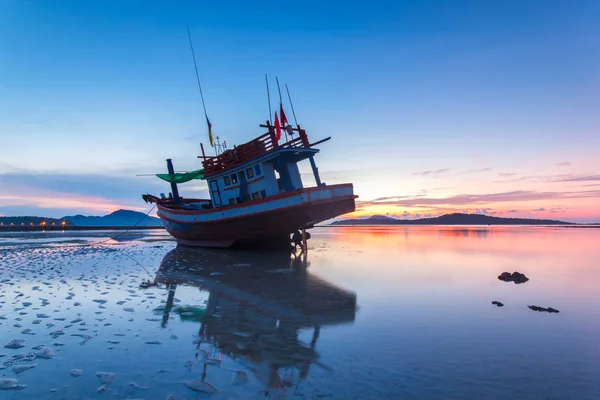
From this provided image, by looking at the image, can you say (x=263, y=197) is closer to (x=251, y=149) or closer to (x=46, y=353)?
(x=251, y=149)

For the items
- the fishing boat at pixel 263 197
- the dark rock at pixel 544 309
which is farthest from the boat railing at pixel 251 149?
the dark rock at pixel 544 309

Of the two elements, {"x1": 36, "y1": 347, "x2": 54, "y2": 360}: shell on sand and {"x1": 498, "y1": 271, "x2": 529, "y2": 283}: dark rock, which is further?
{"x1": 498, "y1": 271, "x2": 529, "y2": 283}: dark rock

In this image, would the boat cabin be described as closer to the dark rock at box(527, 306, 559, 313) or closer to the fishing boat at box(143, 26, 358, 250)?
the fishing boat at box(143, 26, 358, 250)

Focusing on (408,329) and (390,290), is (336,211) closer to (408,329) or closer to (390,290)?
(390,290)

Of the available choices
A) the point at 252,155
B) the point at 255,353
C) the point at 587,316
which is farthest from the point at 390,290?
the point at 252,155

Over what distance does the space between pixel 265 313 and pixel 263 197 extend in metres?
11.6

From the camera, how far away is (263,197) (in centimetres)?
1811

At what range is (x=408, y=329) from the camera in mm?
5926

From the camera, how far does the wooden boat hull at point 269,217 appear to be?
16.1 m

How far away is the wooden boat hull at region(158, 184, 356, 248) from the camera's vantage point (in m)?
16.1

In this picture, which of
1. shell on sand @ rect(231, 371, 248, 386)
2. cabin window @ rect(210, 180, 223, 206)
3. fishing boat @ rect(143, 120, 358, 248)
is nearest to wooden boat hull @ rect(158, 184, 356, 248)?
fishing boat @ rect(143, 120, 358, 248)

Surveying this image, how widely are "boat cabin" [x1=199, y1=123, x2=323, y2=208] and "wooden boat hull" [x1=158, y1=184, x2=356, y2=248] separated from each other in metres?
1.39

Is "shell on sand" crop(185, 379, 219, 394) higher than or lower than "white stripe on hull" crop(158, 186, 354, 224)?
lower

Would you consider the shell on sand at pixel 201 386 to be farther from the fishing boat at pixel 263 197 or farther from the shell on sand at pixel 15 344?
the fishing boat at pixel 263 197
